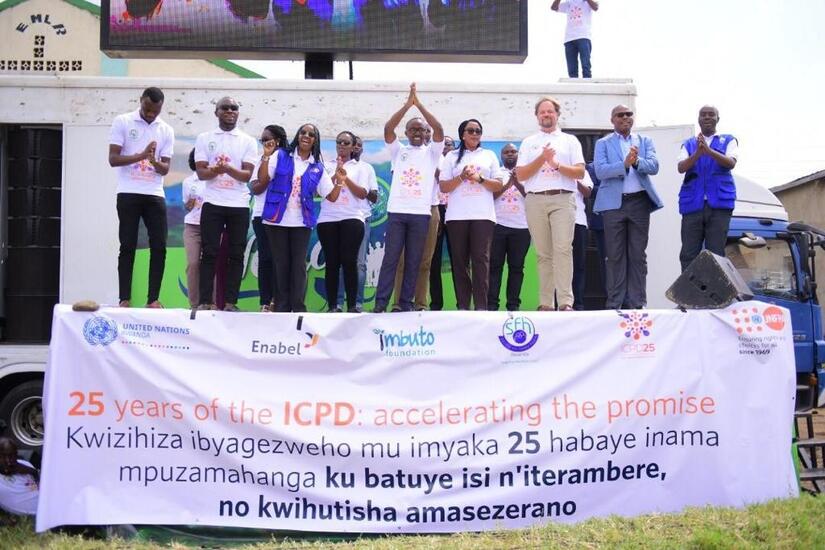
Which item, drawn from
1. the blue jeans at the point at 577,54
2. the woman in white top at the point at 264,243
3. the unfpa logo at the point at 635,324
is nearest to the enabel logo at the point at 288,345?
the woman in white top at the point at 264,243

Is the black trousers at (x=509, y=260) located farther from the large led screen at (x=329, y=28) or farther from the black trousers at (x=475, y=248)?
the large led screen at (x=329, y=28)

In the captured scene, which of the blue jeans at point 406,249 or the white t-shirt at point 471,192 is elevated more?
the white t-shirt at point 471,192

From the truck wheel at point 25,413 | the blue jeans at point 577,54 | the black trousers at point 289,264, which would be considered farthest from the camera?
the blue jeans at point 577,54

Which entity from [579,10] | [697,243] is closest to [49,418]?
[697,243]

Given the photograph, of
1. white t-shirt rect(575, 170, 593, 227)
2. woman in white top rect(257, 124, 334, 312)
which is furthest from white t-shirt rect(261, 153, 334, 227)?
white t-shirt rect(575, 170, 593, 227)

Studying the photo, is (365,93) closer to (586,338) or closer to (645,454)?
(586,338)

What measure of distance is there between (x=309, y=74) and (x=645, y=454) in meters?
5.44

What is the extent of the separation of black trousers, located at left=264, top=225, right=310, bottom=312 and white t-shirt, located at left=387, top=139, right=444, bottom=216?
814mm

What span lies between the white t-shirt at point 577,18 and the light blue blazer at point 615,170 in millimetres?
2840

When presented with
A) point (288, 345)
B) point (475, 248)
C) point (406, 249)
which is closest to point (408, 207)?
point (406, 249)

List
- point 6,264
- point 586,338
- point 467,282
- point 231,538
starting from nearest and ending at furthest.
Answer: point 231,538 → point 586,338 → point 467,282 → point 6,264

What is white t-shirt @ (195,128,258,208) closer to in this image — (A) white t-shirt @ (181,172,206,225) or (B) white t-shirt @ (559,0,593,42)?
(A) white t-shirt @ (181,172,206,225)

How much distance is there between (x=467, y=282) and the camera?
7500mm

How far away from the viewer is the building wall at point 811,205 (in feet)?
72.9
